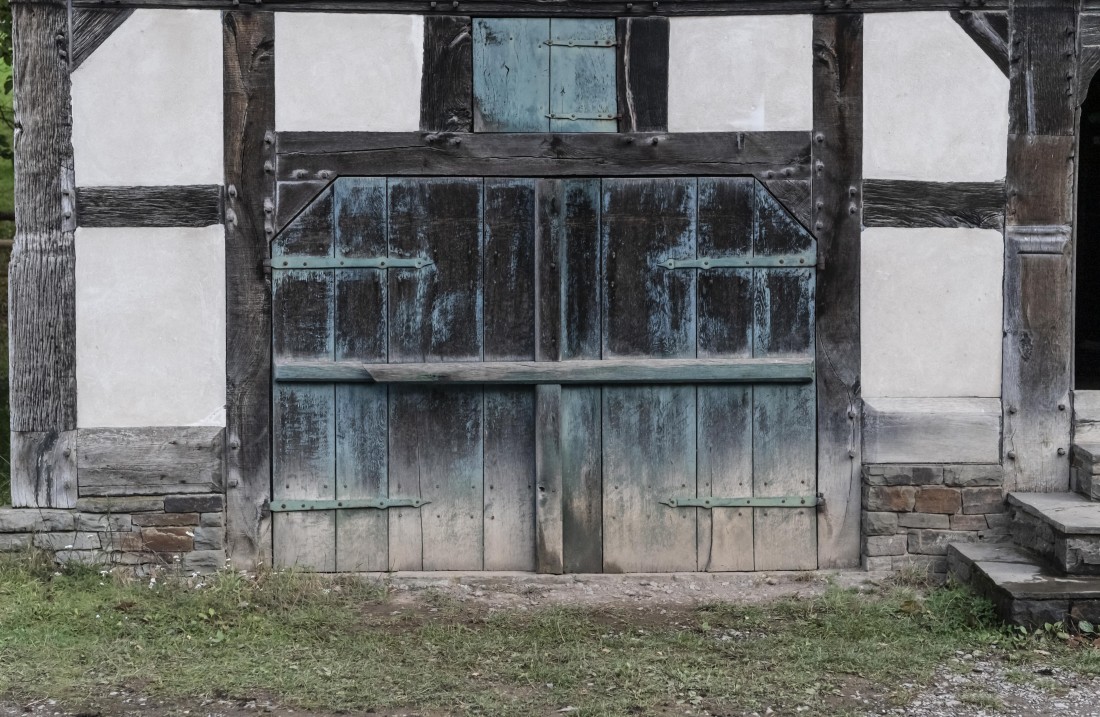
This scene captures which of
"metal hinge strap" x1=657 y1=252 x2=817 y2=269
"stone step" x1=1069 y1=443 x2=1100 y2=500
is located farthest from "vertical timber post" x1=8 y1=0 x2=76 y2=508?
"stone step" x1=1069 y1=443 x2=1100 y2=500

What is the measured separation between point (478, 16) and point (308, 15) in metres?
0.79

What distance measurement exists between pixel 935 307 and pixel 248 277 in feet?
10.7

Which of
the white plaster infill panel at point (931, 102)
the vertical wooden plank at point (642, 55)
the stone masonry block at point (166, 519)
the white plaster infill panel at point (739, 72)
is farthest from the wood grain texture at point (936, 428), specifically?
the stone masonry block at point (166, 519)

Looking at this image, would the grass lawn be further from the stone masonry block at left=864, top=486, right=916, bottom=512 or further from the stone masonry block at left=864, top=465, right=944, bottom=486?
the stone masonry block at left=864, top=465, right=944, bottom=486

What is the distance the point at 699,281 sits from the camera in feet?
17.6

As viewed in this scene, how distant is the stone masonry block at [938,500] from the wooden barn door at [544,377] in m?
0.53

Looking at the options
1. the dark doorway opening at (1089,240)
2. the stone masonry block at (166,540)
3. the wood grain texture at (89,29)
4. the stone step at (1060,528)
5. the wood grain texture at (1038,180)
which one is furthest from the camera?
the dark doorway opening at (1089,240)

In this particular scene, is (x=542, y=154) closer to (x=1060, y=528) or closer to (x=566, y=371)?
(x=566, y=371)

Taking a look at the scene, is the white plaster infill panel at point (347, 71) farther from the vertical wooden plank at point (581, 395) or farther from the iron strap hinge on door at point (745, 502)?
the iron strap hinge on door at point (745, 502)

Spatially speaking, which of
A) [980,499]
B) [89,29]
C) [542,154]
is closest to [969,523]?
[980,499]

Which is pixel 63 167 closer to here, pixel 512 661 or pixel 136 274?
pixel 136 274

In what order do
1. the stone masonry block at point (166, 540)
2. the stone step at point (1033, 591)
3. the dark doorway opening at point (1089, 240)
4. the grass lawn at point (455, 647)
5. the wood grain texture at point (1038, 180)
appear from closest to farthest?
the grass lawn at point (455, 647) < the stone step at point (1033, 591) < the stone masonry block at point (166, 540) < the wood grain texture at point (1038, 180) < the dark doorway opening at point (1089, 240)

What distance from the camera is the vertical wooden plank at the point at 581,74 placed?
5.27m

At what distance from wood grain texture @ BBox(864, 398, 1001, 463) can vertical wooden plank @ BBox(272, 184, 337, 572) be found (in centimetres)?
261
